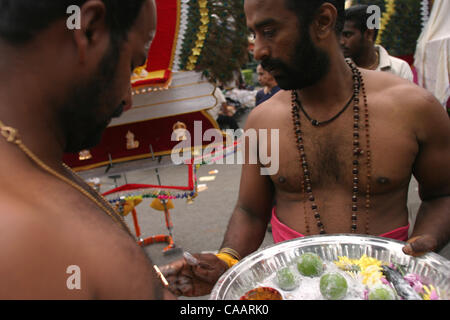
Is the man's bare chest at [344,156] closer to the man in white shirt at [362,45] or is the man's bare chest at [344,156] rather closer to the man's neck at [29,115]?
the man's neck at [29,115]

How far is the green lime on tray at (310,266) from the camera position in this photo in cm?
108

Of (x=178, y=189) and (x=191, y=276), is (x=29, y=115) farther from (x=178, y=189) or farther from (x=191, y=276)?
(x=178, y=189)

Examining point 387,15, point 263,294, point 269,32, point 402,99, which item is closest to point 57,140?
point 263,294

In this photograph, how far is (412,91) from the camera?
A: 4.95ft

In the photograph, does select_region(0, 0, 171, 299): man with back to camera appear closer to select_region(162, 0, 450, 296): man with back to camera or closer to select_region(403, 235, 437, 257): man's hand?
select_region(162, 0, 450, 296): man with back to camera

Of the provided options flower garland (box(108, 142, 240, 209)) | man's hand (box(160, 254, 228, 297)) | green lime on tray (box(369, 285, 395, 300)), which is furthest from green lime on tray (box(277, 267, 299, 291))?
flower garland (box(108, 142, 240, 209))

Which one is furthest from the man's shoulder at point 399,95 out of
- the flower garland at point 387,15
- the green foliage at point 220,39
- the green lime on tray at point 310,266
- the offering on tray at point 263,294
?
the flower garland at point 387,15

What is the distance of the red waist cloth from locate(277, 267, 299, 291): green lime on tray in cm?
49

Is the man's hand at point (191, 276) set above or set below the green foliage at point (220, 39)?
below

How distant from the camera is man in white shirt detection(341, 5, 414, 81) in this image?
2938 mm

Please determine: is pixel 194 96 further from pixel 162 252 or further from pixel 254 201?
pixel 162 252

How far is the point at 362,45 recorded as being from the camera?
10.1ft

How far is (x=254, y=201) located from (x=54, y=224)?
121cm

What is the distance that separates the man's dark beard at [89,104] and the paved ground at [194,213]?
2.31m
